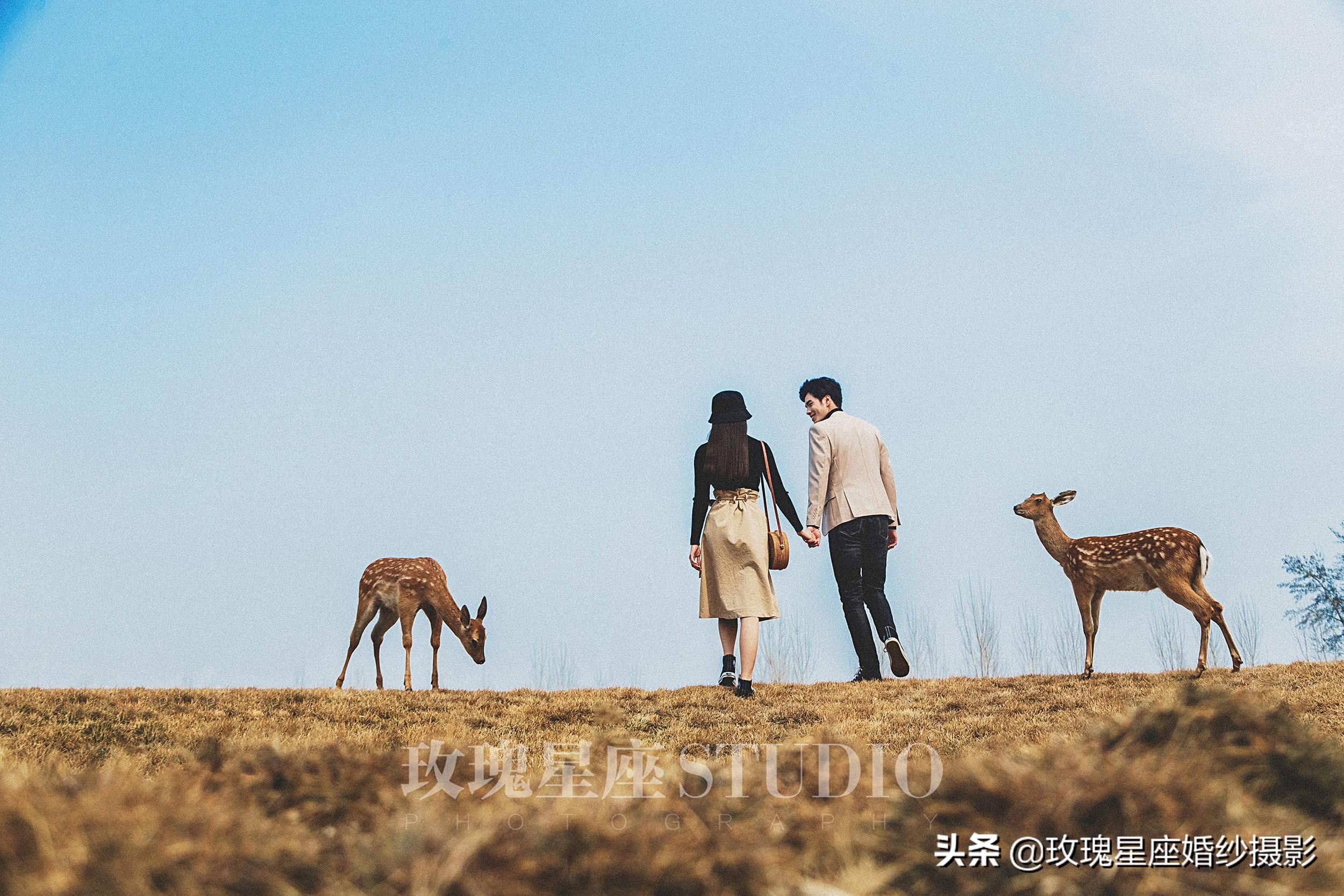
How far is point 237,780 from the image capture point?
6.41 ft

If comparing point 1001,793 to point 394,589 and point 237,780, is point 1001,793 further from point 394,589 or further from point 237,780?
point 394,589

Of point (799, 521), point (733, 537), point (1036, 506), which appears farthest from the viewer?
point (1036, 506)

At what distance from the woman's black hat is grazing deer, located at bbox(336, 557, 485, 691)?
437 cm

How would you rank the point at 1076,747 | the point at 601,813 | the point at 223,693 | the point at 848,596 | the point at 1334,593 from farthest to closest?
the point at 1334,593 → the point at 848,596 → the point at 223,693 → the point at 1076,747 → the point at 601,813

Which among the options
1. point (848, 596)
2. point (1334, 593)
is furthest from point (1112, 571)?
point (1334, 593)

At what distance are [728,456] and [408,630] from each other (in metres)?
4.51

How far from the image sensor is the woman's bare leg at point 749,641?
8672 millimetres

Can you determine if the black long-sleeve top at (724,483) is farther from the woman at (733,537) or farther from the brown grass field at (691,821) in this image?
the brown grass field at (691,821)

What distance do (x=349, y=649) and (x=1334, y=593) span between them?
2001cm

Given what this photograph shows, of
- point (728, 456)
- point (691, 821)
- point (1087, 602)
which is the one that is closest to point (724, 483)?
point (728, 456)

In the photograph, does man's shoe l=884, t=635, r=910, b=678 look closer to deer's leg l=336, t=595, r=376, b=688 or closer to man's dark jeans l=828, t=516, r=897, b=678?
man's dark jeans l=828, t=516, r=897, b=678

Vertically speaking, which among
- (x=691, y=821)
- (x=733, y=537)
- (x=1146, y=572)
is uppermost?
(x=733, y=537)

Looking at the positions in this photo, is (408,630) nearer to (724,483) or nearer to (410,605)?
(410,605)

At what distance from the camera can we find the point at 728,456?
8773 mm
